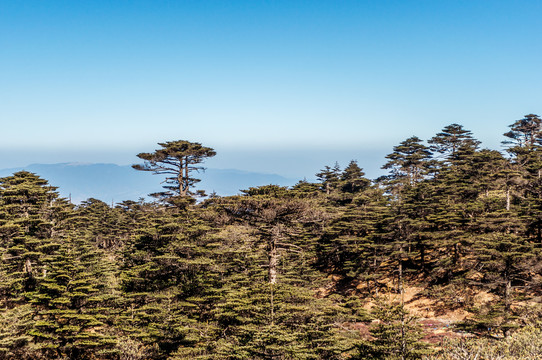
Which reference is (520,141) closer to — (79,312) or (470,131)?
(470,131)

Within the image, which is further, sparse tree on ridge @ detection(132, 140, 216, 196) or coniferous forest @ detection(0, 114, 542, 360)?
sparse tree on ridge @ detection(132, 140, 216, 196)

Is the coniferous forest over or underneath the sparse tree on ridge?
underneath

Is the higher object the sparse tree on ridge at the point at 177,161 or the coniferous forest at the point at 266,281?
the sparse tree on ridge at the point at 177,161

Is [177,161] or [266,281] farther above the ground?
[177,161]

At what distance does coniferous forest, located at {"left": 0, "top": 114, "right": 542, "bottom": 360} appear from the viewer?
17.1 metres

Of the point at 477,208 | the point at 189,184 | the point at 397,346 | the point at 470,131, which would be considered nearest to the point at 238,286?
the point at 397,346

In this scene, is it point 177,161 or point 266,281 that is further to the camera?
point 177,161

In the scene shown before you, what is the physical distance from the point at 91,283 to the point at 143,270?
3964 millimetres

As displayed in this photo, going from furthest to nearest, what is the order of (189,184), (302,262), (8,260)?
(189,184)
(302,262)
(8,260)

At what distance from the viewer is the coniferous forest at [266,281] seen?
17.1 meters

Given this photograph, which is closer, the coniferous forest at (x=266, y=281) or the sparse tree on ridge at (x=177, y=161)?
the coniferous forest at (x=266, y=281)

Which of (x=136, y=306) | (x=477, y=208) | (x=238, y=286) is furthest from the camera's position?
(x=477, y=208)

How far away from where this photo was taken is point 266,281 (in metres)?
24.3

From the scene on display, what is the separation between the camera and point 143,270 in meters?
24.7
